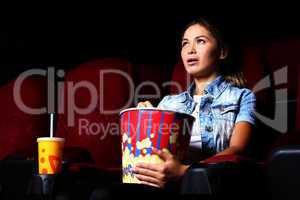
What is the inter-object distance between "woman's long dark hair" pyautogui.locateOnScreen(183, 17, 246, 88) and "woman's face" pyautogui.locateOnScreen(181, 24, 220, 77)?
1 cm

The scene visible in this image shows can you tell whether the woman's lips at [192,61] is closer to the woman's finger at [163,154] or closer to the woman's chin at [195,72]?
the woman's chin at [195,72]

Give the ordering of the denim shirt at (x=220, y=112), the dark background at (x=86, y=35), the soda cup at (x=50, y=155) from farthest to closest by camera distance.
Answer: the dark background at (x=86, y=35) < the denim shirt at (x=220, y=112) < the soda cup at (x=50, y=155)

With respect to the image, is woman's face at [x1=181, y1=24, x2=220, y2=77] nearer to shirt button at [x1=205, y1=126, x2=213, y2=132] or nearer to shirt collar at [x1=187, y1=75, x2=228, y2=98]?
shirt collar at [x1=187, y1=75, x2=228, y2=98]

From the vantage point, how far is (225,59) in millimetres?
1336

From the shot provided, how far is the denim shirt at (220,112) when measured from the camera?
1191 mm

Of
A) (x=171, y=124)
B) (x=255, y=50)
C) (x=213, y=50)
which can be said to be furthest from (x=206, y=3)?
(x=171, y=124)

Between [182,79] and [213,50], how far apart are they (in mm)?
282

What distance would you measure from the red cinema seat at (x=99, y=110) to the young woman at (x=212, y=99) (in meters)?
0.25

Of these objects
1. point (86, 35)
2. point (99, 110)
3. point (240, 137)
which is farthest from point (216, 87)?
point (86, 35)

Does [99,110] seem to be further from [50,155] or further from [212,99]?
[50,155]

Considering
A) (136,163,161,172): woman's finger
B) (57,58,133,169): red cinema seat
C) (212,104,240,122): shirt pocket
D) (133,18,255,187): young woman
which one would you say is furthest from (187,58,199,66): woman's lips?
(136,163,161,172): woman's finger

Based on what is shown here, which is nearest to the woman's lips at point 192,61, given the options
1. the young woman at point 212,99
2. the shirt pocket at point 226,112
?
the young woman at point 212,99

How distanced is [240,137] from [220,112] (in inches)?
4.9

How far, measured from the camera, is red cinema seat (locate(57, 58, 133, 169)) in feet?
4.97
